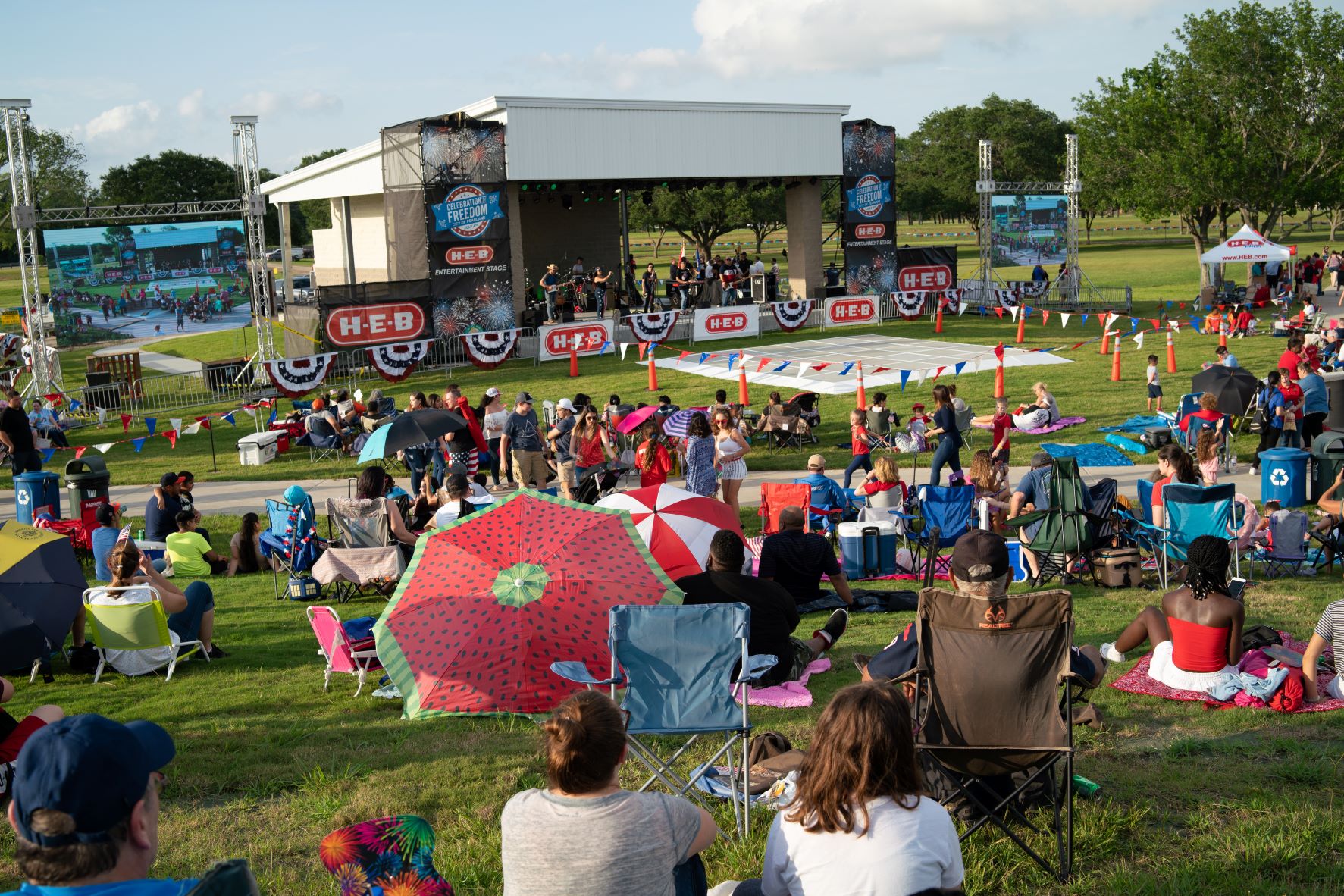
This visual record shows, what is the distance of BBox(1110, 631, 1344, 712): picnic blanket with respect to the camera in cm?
672

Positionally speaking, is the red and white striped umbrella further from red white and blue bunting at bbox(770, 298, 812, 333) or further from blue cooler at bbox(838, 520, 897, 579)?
red white and blue bunting at bbox(770, 298, 812, 333)

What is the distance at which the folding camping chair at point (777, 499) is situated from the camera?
11.9 meters

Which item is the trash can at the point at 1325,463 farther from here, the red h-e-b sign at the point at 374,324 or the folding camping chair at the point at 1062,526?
the red h-e-b sign at the point at 374,324

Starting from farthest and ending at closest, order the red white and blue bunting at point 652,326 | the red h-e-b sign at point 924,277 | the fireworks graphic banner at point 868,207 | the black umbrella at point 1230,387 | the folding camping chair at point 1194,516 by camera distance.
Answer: the red h-e-b sign at point 924,277, the fireworks graphic banner at point 868,207, the red white and blue bunting at point 652,326, the black umbrella at point 1230,387, the folding camping chair at point 1194,516

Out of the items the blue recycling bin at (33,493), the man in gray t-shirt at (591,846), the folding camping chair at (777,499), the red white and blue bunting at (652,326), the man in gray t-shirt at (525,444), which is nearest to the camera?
the man in gray t-shirt at (591,846)

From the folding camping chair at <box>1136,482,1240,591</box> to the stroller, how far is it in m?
6.38

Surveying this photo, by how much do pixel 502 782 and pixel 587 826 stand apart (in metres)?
2.72

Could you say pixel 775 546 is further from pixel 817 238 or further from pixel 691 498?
pixel 817 238

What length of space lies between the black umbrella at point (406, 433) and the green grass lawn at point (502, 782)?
15.7 ft

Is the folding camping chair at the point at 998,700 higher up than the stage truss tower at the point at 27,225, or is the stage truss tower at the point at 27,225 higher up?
the stage truss tower at the point at 27,225

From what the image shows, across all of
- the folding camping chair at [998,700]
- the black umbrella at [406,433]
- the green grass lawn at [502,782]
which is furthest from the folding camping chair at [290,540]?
the folding camping chair at [998,700]

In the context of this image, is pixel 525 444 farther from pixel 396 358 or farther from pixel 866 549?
pixel 396 358

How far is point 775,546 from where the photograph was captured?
8.61 meters

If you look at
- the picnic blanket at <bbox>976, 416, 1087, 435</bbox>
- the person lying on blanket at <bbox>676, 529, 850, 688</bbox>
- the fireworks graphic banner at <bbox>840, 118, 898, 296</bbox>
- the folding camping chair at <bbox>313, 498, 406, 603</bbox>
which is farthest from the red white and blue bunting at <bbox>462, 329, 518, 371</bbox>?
the person lying on blanket at <bbox>676, 529, 850, 688</bbox>
